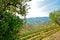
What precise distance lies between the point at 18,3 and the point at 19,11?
101cm

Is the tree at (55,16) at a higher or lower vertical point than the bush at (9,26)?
lower

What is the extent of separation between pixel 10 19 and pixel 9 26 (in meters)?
0.78

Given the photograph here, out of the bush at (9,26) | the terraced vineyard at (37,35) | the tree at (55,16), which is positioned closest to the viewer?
the bush at (9,26)

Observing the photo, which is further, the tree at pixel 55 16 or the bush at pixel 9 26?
the tree at pixel 55 16

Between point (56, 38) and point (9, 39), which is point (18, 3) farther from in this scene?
point (56, 38)

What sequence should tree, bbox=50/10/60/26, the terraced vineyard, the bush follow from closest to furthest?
the bush, the terraced vineyard, tree, bbox=50/10/60/26

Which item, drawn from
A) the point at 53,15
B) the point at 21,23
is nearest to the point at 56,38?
the point at 21,23

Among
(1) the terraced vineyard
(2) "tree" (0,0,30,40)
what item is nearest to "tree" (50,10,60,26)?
(1) the terraced vineyard

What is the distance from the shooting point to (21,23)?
25.9 m

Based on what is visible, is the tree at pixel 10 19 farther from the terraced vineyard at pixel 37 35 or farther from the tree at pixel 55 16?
the tree at pixel 55 16

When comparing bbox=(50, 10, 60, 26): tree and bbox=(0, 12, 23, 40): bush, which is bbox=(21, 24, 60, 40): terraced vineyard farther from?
bbox=(0, 12, 23, 40): bush

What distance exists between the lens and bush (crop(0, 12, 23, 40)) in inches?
901

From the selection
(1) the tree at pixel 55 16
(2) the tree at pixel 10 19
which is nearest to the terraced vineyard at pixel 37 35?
(1) the tree at pixel 55 16

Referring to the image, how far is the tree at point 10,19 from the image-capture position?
23.0 meters
